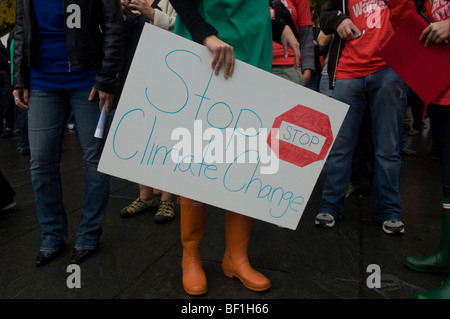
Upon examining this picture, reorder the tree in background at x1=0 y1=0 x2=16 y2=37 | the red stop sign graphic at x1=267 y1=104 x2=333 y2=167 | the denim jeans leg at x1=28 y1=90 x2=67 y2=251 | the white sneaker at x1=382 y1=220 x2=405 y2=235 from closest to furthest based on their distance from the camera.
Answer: the red stop sign graphic at x1=267 y1=104 x2=333 y2=167 → the denim jeans leg at x1=28 y1=90 x2=67 y2=251 → the white sneaker at x1=382 y1=220 x2=405 y2=235 → the tree in background at x1=0 y1=0 x2=16 y2=37

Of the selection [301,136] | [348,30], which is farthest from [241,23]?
[348,30]

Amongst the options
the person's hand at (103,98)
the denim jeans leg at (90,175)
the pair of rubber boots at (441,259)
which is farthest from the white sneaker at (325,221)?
the person's hand at (103,98)

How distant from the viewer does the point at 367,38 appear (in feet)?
8.91

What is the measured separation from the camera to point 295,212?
6.16 feet

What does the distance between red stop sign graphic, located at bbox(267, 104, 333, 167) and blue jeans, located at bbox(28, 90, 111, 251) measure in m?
1.13

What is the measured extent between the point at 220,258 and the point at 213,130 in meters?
0.96

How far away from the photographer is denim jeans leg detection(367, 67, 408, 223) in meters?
2.73

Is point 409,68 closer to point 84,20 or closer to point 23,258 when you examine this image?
point 84,20

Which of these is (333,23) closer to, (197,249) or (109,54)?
(109,54)

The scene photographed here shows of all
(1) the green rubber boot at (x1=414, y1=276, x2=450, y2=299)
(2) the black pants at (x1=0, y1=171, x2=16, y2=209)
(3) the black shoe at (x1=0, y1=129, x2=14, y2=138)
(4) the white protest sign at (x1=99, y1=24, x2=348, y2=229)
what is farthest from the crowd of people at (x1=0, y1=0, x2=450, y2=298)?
(3) the black shoe at (x1=0, y1=129, x2=14, y2=138)

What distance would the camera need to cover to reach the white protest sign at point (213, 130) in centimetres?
176

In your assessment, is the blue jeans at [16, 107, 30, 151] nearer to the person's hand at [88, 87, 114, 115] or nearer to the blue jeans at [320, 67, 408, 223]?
the person's hand at [88, 87, 114, 115]

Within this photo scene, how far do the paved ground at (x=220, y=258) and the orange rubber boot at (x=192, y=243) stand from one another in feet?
0.20

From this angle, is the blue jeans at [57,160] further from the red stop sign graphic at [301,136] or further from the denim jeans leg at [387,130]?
the denim jeans leg at [387,130]
